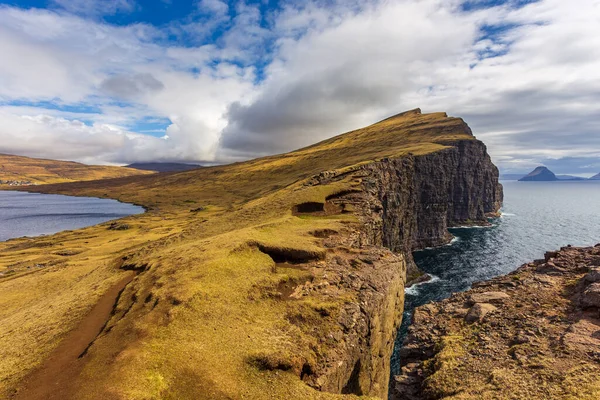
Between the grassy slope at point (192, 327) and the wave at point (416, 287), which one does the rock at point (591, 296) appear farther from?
the wave at point (416, 287)

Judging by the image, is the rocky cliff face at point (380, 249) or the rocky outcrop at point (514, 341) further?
the rocky cliff face at point (380, 249)

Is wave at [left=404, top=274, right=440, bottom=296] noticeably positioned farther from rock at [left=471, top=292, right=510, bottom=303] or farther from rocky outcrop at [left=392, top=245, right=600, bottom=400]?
rock at [left=471, top=292, right=510, bottom=303]

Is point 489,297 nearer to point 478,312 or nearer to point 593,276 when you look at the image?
point 478,312

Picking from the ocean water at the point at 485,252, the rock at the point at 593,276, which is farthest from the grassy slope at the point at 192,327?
the ocean water at the point at 485,252

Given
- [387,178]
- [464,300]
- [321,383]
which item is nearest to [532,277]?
[464,300]

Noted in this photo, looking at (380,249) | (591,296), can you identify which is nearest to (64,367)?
(380,249)
